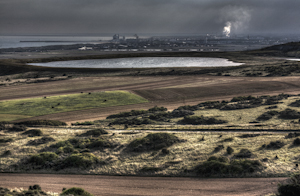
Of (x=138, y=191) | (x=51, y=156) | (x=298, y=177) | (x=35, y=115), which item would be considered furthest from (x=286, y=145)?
(x=35, y=115)

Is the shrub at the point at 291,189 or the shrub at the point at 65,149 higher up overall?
the shrub at the point at 291,189

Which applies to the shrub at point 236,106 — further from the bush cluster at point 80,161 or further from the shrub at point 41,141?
the shrub at point 41,141

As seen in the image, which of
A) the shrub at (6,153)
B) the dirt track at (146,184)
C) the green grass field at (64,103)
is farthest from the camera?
the green grass field at (64,103)

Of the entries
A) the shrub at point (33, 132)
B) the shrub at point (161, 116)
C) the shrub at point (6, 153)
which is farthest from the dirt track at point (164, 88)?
the shrub at point (6, 153)

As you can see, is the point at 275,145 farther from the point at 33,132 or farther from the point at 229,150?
the point at 33,132

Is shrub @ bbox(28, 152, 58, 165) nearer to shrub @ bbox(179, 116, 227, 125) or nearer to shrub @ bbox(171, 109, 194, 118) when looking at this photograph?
shrub @ bbox(179, 116, 227, 125)

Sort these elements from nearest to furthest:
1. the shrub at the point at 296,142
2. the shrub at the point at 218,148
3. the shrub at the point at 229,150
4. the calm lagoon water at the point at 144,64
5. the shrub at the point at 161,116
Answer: the shrub at the point at 229,150
the shrub at the point at 218,148
the shrub at the point at 296,142
the shrub at the point at 161,116
the calm lagoon water at the point at 144,64

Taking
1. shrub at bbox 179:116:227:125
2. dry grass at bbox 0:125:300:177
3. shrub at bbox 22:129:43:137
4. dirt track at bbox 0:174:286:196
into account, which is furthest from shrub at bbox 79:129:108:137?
shrub at bbox 179:116:227:125
